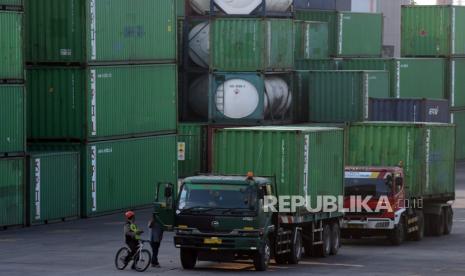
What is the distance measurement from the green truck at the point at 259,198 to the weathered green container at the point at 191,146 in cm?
2153

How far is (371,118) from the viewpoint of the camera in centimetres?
6175

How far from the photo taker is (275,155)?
3478cm

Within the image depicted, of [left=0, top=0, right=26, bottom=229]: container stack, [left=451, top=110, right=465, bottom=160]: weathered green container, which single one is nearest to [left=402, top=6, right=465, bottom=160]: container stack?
[left=451, top=110, right=465, bottom=160]: weathered green container

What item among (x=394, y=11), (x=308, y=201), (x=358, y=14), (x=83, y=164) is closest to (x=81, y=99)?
(x=83, y=164)

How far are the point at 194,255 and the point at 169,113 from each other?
68.3ft

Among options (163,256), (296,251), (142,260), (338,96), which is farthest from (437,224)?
(142,260)

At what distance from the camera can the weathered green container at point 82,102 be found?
4784cm

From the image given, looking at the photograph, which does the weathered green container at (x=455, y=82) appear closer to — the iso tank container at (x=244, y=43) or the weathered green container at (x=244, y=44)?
the iso tank container at (x=244, y=43)

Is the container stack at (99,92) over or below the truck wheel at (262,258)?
over

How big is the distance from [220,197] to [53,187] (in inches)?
583

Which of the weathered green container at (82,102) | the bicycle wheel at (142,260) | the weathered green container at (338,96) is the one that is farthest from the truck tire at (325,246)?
the weathered green container at (338,96)

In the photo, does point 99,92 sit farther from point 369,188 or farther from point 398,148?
point 369,188

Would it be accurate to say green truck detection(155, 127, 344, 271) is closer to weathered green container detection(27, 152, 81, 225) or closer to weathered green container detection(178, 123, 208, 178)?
weathered green container detection(27, 152, 81, 225)

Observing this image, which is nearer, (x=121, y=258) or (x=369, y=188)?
(x=121, y=258)
